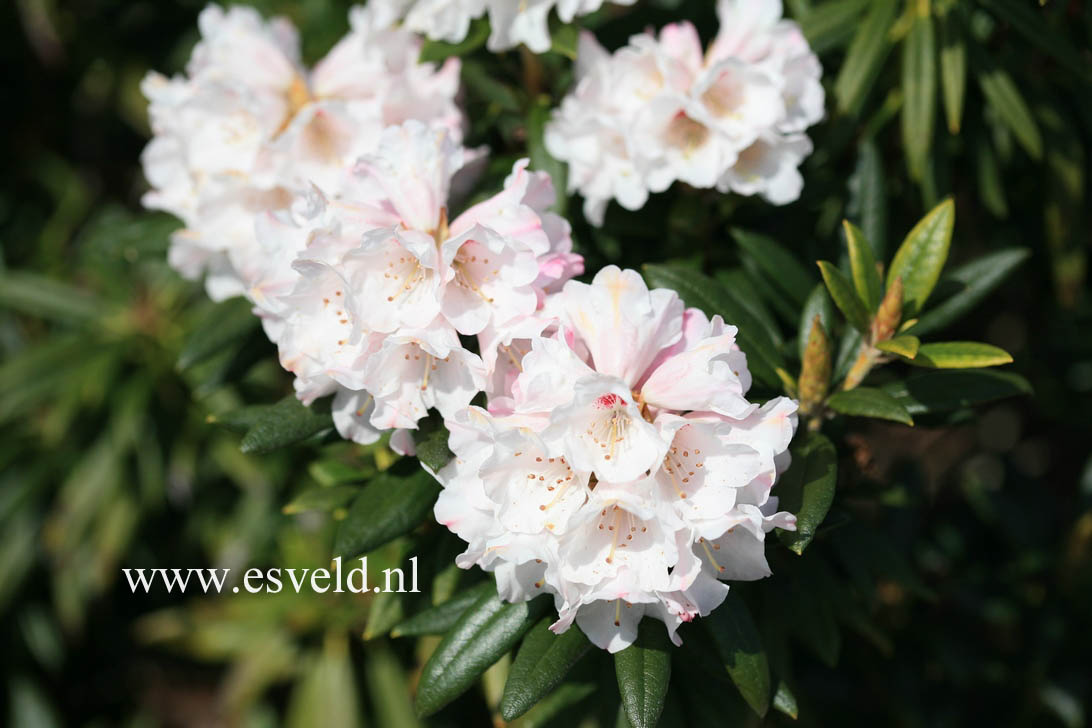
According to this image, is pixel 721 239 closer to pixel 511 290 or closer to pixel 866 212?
pixel 866 212

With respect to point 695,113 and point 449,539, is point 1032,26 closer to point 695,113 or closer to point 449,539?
point 695,113

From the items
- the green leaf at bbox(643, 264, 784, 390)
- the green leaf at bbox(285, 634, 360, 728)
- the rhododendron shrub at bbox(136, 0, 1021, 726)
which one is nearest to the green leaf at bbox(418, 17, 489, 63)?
the rhododendron shrub at bbox(136, 0, 1021, 726)

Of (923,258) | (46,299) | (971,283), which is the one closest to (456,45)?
(923,258)

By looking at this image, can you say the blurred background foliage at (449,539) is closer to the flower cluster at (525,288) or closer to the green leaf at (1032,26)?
the green leaf at (1032,26)

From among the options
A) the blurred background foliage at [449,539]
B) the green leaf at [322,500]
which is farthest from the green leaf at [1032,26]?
the green leaf at [322,500]

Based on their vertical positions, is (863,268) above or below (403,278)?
below

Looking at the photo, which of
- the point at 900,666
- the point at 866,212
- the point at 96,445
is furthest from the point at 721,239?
the point at 96,445
